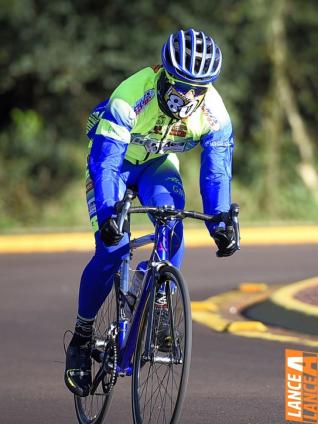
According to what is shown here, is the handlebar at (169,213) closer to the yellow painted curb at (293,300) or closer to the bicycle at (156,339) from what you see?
the bicycle at (156,339)

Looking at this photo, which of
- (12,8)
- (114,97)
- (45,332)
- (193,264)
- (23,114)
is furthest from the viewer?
(23,114)

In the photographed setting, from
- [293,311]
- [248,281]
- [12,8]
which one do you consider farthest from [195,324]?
[12,8]

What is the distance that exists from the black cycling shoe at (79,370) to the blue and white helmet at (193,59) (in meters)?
1.57

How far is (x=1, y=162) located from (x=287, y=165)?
5507 millimetres

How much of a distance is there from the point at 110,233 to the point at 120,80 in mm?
16671

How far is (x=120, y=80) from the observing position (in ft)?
72.6

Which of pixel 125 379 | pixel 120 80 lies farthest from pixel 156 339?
pixel 120 80

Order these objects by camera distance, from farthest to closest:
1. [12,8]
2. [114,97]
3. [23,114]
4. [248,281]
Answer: [23,114]
[12,8]
[248,281]
[114,97]

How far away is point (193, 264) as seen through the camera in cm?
1509

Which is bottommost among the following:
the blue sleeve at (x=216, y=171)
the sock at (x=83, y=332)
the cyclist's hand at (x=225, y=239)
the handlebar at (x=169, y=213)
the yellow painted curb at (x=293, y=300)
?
the yellow painted curb at (x=293, y=300)

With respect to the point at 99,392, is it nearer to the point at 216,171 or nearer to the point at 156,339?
the point at 156,339

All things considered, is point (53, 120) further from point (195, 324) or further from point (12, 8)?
point (195, 324)

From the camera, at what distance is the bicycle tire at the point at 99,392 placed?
6297 millimetres

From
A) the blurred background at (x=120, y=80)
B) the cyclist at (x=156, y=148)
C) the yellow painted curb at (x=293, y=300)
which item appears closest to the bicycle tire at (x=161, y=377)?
the cyclist at (x=156, y=148)
